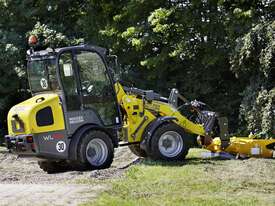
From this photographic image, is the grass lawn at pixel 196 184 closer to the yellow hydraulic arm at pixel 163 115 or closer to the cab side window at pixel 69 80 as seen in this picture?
the yellow hydraulic arm at pixel 163 115

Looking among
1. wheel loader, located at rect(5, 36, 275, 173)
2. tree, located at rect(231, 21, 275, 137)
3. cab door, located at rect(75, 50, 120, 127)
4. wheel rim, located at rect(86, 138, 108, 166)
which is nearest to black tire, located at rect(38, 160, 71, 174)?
wheel loader, located at rect(5, 36, 275, 173)

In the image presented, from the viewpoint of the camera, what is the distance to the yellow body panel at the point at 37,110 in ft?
40.5

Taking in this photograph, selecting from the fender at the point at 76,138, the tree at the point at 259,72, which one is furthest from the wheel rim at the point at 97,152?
the tree at the point at 259,72

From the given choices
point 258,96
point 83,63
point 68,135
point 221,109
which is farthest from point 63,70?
point 221,109

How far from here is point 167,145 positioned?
13.7 metres

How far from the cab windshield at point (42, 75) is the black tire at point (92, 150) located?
1.20 m

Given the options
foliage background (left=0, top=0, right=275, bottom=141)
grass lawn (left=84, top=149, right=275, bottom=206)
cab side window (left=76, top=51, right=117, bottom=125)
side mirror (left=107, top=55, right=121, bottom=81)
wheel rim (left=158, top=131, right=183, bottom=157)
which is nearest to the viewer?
grass lawn (left=84, top=149, right=275, bottom=206)

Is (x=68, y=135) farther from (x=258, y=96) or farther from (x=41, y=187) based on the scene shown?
(x=258, y=96)

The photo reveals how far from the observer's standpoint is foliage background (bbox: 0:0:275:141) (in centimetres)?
1902

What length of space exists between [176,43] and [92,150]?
34.4 feet

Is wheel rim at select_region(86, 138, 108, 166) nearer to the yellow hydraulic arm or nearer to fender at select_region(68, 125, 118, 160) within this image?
fender at select_region(68, 125, 118, 160)

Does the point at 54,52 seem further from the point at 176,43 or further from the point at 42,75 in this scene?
the point at 176,43

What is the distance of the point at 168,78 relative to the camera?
2425 centimetres

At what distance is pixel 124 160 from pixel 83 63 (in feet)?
11.2
